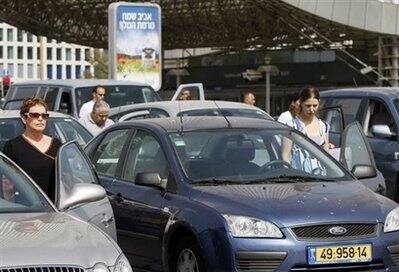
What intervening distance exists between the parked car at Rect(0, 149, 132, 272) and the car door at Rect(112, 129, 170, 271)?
3.86 ft

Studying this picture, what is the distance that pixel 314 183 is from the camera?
7.43 m

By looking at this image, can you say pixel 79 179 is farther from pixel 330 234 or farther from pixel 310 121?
pixel 310 121

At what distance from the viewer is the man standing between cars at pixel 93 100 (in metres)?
14.8

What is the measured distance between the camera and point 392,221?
6887mm

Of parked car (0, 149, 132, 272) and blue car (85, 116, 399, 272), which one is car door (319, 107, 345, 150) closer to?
blue car (85, 116, 399, 272)

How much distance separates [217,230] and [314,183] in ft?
4.07

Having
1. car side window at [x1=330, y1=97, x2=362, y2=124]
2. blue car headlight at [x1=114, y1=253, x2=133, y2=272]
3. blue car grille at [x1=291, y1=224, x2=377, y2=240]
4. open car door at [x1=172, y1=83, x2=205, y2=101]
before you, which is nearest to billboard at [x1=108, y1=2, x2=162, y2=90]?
open car door at [x1=172, y1=83, x2=205, y2=101]

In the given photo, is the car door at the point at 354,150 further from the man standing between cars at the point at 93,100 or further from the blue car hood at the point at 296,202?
the man standing between cars at the point at 93,100

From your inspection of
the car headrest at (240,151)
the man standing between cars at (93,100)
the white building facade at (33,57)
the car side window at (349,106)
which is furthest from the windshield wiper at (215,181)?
the white building facade at (33,57)

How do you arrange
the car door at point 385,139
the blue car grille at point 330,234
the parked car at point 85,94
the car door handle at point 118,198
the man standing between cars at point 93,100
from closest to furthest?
the blue car grille at point 330,234
the car door handle at point 118,198
the car door at point 385,139
the man standing between cars at point 93,100
the parked car at point 85,94

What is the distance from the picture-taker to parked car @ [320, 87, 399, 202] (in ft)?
37.8

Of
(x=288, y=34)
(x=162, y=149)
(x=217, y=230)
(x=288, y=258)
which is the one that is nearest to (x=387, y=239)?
(x=288, y=258)

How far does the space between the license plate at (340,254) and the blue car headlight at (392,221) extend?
0.92 feet

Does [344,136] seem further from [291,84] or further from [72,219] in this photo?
[291,84]
